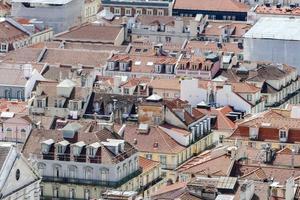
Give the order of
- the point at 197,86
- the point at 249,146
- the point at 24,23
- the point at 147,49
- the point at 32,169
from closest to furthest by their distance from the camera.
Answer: the point at 32,169, the point at 249,146, the point at 197,86, the point at 147,49, the point at 24,23

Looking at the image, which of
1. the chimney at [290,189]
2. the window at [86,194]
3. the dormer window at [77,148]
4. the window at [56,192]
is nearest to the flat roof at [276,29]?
the dormer window at [77,148]

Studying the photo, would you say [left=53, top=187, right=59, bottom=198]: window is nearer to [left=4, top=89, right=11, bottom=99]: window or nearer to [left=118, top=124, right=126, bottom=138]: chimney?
[left=118, top=124, right=126, bottom=138]: chimney

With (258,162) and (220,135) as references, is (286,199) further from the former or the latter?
(220,135)

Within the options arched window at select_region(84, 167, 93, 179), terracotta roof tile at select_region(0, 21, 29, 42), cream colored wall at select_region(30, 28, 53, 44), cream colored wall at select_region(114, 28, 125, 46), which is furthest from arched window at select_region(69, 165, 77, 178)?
cream colored wall at select_region(30, 28, 53, 44)

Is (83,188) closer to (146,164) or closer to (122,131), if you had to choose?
(146,164)

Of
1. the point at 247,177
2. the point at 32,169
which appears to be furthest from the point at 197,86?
the point at 32,169

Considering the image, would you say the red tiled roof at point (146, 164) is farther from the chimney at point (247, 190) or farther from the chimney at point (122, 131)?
the chimney at point (247, 190)

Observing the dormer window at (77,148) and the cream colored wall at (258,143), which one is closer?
the dormer window at (77,148)

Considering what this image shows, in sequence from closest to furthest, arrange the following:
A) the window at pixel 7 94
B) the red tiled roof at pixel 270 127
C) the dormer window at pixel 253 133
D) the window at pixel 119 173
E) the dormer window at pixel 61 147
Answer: the window at pixel 119 173
the dormer window at pixel 61 147
the red tiled roof at pixel 270 127
the dormer window at pixel 253 133
the window at pixel 7 94

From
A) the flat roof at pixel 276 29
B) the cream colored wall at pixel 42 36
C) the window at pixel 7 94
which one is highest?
the flat roof at pixel 276 29
